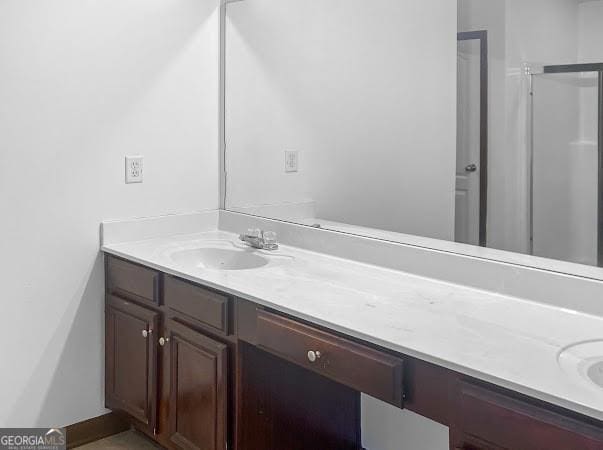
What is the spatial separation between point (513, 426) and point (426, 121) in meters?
1.14

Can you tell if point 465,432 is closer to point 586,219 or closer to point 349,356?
point 349,356

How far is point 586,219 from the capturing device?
173 cm

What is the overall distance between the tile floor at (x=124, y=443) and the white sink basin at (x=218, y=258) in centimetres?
75

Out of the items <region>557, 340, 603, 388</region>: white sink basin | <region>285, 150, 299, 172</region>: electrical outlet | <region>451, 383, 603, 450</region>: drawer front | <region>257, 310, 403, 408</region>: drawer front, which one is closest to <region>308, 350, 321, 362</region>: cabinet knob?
<region>257, 310, 403, 408</region>: drawer front

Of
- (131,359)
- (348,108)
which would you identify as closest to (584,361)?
(348,108)

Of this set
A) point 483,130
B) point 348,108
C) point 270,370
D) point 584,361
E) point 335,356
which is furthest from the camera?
point 348,108

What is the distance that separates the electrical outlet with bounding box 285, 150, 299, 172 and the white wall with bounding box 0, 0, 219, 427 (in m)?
0.43

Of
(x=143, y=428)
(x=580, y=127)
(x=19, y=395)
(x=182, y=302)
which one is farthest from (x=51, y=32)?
(x=580, y=127)

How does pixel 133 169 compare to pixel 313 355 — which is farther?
pixel 133 169

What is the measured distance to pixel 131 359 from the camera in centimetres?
243

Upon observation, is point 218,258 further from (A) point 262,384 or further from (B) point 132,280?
(A) point 262,384

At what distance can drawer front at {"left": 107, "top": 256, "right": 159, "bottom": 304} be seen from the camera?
228 cm

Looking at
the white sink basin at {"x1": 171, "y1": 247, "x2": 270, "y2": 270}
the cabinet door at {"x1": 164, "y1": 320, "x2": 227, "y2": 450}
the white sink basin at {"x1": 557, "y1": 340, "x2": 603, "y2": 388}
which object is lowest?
the cabinet door at {"x1": 164, "y1": 320, "x2": 227, "y2": 450}

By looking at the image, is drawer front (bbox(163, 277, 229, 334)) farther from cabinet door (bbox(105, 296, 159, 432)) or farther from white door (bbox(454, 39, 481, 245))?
white door (bbox(454, 39, 481, 245))
